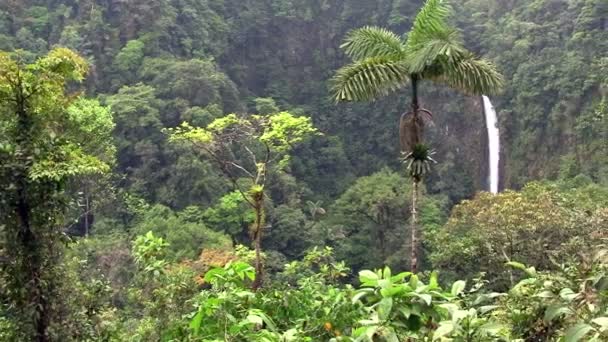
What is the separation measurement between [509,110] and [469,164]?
3104mm

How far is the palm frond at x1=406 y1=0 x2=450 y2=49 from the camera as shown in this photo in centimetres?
575

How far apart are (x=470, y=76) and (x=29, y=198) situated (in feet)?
12.7

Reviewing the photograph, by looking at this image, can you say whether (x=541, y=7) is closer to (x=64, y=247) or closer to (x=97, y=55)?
(x=97, y=55)

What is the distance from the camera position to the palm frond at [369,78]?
5668 millimetres

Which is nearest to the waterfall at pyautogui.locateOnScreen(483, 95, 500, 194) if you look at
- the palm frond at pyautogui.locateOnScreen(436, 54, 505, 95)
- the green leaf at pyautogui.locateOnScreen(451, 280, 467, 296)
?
the palm frond at pyautogui.locateOnScreen(436, 54, 505, 95)

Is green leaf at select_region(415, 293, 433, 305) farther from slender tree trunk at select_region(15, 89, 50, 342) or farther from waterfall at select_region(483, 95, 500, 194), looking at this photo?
waterfall at select_region(483, 95, 500, 194)

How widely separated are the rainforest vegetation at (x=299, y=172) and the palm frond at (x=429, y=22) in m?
0.02

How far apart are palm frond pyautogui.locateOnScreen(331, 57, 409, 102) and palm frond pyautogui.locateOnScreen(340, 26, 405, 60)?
4.6 inches

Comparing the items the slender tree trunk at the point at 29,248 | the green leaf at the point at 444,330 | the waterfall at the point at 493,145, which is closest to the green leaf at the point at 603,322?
the green leaf at the point at 444,330

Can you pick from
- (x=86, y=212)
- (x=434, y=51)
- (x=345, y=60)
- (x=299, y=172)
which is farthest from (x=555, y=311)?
(x=345, y=60)

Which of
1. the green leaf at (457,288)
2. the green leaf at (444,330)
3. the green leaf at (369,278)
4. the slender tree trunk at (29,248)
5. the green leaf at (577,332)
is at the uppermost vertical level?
the green leaf at (369,278)

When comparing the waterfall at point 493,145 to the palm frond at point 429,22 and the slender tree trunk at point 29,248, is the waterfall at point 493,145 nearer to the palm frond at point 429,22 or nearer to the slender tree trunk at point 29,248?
the palm frond at point 429,22

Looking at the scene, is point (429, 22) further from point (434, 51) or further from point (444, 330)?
point (444, 330)

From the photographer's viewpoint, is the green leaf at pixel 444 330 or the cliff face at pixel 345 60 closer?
the green leaf at pixel 444 330
